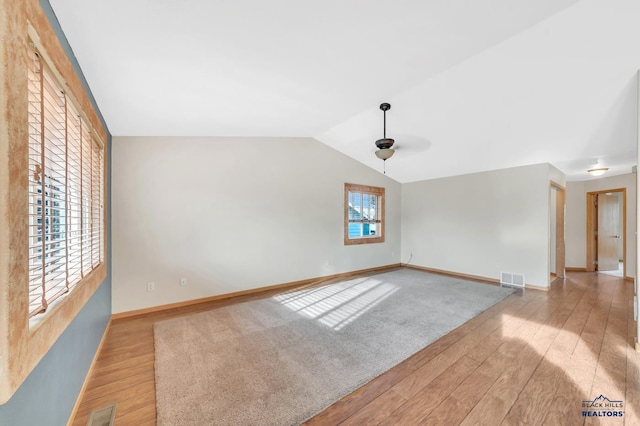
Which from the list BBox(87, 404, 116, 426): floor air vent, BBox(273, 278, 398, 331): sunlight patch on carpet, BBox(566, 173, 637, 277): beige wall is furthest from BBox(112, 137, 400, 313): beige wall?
BBox(566, 173, 637, 277): beige wall

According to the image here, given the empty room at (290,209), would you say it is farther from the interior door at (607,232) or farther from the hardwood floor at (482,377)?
the interior door at (607,232)

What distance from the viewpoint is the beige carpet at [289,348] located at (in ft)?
5.41

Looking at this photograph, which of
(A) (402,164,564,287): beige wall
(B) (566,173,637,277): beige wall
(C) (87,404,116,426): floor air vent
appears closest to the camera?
(C) (87,404,116,426): floor air vent

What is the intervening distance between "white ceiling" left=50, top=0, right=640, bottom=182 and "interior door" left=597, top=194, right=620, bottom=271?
316 centimetres

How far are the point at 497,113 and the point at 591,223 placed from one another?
16.9ft

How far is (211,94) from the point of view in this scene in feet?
7.76

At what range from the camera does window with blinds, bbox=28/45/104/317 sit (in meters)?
1.04

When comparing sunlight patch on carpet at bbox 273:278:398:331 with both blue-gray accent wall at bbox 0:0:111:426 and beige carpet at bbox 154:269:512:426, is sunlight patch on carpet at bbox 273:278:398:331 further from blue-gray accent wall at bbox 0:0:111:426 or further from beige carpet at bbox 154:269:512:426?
blue-gray accent wall at bbox 0:0:111:426

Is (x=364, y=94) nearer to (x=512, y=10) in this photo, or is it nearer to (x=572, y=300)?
(x=512, y=10)

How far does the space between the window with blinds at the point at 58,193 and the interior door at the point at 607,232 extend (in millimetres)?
9052

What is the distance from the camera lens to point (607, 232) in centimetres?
579

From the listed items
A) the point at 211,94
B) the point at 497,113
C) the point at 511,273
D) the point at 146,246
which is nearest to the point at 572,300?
the point at 511,273

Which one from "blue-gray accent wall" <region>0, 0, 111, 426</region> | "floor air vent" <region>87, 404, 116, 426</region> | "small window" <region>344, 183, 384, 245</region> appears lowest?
"floor air vent" <region>87, 404, 116, 426</region>

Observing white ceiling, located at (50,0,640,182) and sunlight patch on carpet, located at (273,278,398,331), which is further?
sunlight patch on carpet, located at (273,278,398,331)
